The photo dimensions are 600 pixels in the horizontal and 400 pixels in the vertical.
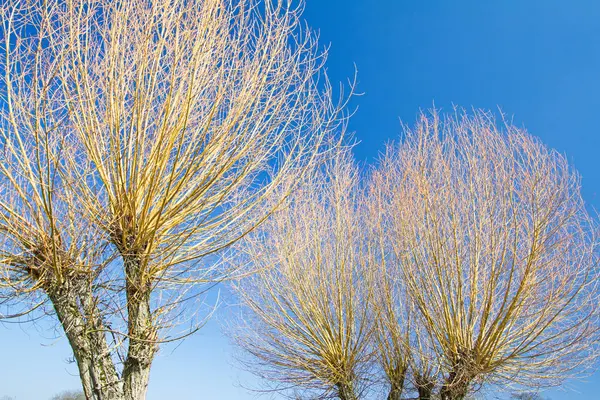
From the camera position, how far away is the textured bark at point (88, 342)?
421 cm

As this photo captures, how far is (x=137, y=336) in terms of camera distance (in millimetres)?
4324

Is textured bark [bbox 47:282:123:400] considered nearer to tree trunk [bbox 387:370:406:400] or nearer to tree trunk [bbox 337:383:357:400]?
tree trunk [bbox 337:383:357:400]

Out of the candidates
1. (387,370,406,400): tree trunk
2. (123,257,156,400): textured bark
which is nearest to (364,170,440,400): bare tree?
(387,370,406,400): tree trunk

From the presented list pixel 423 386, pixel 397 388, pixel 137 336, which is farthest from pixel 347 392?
pixel 137 336

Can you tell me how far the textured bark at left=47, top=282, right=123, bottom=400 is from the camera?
4.21 metres

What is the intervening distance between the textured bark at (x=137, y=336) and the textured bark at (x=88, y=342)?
0.37 ft

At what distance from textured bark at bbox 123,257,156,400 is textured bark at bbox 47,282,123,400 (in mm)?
113

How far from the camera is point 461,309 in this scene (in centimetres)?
769

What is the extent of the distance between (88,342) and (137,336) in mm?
395

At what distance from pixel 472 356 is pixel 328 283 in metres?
2.84

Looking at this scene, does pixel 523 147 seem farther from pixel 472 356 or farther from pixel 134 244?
pixel 134 244

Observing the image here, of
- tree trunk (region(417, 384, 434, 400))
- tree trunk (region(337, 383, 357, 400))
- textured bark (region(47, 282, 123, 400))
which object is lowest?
textured bark (region(47, 282, 123, 400))

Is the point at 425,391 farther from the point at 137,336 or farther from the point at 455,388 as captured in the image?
the point at 137,336

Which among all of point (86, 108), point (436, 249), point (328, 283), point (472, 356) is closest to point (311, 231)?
point (328, 283)
